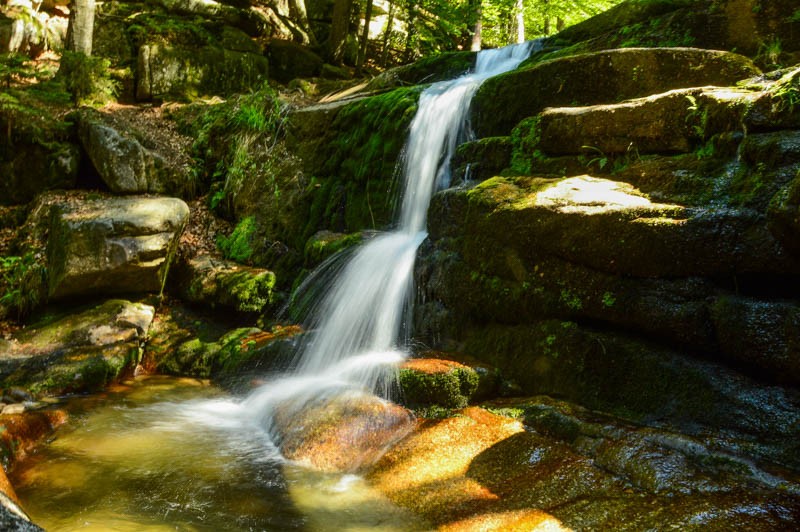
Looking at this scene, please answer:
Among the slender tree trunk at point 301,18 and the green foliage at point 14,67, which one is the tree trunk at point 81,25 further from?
the slender tree trunk at point 301,18

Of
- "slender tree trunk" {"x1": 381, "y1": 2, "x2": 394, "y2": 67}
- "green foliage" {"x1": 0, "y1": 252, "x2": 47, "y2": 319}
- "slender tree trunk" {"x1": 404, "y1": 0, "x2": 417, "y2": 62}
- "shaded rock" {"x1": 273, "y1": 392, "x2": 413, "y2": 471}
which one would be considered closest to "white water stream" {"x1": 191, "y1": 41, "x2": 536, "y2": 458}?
"shaded rock" {"x1": 273, "y1": 392, "x2": 413, "y2": 471}

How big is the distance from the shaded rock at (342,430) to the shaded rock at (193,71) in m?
10.3

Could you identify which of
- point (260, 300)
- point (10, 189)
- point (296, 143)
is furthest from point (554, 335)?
point (10, 189)

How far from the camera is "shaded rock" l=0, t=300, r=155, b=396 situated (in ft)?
18.2

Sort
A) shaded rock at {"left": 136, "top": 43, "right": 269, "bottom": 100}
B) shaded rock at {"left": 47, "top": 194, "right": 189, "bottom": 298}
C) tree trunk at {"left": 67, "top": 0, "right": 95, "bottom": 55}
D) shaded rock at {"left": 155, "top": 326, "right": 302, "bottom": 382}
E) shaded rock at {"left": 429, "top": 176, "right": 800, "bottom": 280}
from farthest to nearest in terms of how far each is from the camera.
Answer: shaded rock at {"left": 136, "top": 43, "right": 269, "bottom": 100} < tree trunk at {"left": 67, "top": 0, "right": 95, "bottom": 55} < shaded rock at {"left": 47, "top": 194, "right": 189, "bottom": 298} < shaded rock at {"left": 155, "top": 326, "right": 302, "bottom": 382} < shaded rock at {"left": 429, "top": 176, "right": 800, "bottom": 280}

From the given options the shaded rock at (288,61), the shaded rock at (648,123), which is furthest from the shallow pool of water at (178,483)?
the shaded rock at (288,61)

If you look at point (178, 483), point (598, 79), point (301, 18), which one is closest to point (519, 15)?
point (301, 18)

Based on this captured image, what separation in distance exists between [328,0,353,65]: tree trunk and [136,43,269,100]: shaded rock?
2953 mm

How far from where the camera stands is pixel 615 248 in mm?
3826

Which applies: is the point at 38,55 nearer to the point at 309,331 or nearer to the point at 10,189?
the point at 10,189

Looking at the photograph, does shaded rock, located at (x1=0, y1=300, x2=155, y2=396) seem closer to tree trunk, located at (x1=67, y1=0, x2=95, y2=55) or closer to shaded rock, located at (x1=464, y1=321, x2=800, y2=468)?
shaded rock, located at (x1=464, y1=321, x2=800, y2=468)

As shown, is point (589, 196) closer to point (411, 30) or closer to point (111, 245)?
point (111, 245)

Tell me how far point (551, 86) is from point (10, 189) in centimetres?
894

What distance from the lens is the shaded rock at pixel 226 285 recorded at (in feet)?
23.6
